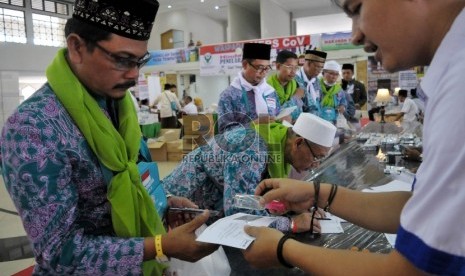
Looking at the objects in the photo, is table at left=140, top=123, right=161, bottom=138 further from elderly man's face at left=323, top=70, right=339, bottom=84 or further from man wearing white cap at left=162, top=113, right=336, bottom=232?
man wearing white cap at left=162, top=113, right=336, bottom=232

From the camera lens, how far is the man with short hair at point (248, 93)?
3504 mm

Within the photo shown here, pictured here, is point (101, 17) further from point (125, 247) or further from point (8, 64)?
point (8, 64)

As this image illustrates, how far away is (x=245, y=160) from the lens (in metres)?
1.67

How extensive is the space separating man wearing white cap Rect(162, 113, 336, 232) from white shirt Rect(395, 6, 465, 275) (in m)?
0.98

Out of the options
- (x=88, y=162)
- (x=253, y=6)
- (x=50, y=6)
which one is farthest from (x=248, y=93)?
(x=50, y=6)

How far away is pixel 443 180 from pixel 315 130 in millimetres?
1236

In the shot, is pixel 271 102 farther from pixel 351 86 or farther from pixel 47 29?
pixel 47 29

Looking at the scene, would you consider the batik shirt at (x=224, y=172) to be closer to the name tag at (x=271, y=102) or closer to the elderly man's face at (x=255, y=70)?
the elderly man's face at (x=255, y=70)

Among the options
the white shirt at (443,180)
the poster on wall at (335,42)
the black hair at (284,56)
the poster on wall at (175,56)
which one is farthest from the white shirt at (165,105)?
the white shirt at (443,180)

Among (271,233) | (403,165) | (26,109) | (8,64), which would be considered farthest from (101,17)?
(8,64)

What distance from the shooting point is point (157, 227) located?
1.25 metres

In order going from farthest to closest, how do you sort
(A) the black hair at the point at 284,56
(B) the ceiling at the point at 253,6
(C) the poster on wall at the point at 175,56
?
(B) the ceiling at the point at 253,6 < (C) the poster on wall at the point at 175,56 < (A) the black hair at the point at 284,56

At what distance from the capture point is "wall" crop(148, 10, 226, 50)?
1510cm

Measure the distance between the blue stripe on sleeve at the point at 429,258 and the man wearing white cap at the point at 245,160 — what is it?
3.13 ft
